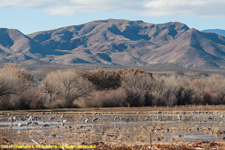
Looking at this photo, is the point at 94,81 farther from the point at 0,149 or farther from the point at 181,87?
the point at 0,149

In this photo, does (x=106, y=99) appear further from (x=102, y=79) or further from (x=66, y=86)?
(x=102, y=79)

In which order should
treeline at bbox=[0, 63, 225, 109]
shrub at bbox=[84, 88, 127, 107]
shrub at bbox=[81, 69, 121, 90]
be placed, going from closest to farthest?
treeline at bbox=[0, 63, 225, 109]
shrub at bbox=[84, 88, 127, 107]
shrub at bbox=[81, 69, 121, 90]

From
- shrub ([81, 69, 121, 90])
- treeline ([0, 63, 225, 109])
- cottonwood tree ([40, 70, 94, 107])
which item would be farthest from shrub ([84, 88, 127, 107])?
shrub ([81, 69, 121, 90])

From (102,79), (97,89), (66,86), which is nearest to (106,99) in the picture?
(66,86)

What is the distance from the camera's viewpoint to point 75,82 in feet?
221

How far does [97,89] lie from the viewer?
7256 cm

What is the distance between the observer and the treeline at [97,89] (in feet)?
189

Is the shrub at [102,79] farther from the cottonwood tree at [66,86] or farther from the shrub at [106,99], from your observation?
the shrub at [106,99]

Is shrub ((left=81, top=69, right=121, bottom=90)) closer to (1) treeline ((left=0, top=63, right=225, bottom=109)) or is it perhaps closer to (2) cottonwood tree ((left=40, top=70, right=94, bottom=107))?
(1) treeline ((left=0, top=63, right=225, bottom=109))

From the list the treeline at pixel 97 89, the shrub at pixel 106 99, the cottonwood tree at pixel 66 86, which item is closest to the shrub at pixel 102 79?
→ the treeline at pixel 97 89

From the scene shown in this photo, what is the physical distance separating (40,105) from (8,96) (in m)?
4.73

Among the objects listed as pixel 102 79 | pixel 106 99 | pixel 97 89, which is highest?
pixel 102 79

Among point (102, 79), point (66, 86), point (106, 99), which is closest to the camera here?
point (106, 99)

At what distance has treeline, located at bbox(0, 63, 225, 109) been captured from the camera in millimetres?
57656
